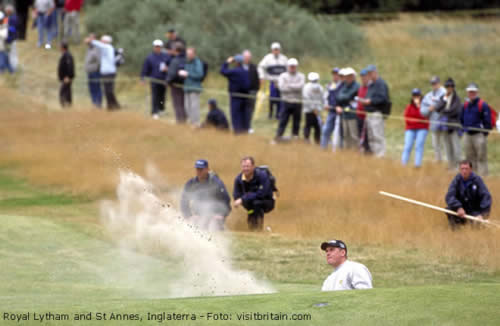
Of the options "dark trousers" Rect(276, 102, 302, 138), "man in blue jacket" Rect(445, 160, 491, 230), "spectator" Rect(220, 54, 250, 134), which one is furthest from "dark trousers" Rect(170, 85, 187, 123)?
"man in blue jacket" Rect(445, 160, 491, 230)

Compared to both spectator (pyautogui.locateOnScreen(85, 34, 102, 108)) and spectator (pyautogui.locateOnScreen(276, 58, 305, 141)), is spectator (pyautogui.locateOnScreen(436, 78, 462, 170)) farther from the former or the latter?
spectator (pyautogui.locateOnScreen(85, 34, 102, 108))

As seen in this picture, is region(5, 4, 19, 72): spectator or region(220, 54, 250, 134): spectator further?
region(5, 4, 19, 72): spectator

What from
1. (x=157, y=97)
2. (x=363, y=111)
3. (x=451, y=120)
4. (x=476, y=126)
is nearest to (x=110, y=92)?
(x=157, y=97)

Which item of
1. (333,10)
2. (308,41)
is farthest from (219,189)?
(333,10)

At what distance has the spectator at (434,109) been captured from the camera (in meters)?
18.7

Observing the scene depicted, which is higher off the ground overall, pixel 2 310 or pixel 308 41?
pixel 308 41

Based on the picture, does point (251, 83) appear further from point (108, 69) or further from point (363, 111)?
point (108, 69)

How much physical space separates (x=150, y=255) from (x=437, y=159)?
7909 millimetres

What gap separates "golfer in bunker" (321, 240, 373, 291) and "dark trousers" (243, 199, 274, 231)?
5.76 m

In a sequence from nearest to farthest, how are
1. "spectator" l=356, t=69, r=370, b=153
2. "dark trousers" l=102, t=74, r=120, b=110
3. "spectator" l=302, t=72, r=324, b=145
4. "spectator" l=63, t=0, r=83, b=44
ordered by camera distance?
"spectator" l=356, t=69, r=370, b=153 < "spectator" l=302, t=72, r=324, b=145 < "dark trousers" l=102, t=74, r=120, b=110 < "spectator" l=63, t=0, r=83, b=44

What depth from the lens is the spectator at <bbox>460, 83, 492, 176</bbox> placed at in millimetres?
17516

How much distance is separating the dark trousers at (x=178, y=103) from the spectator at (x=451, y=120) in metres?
7.28

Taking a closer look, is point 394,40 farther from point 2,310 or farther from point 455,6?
point 2,310

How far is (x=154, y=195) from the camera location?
17297 millimetres
